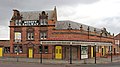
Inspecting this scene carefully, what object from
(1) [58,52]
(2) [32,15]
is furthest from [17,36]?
(1) [58,52]

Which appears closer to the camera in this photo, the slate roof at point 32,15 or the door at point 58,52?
the door at point 58,52

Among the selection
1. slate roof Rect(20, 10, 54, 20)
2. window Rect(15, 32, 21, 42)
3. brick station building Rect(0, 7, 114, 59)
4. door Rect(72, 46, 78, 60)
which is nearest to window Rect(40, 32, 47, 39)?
brick station building Rect(0, 7, 114, 59)

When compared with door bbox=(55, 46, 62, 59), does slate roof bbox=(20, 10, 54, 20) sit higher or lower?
higher

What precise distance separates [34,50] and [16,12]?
1025 cm

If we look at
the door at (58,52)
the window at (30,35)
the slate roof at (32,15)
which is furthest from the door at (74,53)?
the window at (30,35)

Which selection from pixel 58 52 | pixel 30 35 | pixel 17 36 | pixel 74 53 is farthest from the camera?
pixel 17 36

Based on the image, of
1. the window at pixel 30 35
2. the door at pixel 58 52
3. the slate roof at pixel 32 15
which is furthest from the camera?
the slate roof at pixel 32 15

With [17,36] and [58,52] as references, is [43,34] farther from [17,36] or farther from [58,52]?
[17,36]

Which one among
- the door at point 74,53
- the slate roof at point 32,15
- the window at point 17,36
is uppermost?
the slate roof at point 32,15

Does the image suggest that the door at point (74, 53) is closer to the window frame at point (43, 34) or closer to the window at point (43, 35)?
the window frame at point (43, 34)

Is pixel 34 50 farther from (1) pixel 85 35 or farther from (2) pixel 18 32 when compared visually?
(1) pixel 85 35

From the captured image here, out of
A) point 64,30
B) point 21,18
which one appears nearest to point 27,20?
point 21,18

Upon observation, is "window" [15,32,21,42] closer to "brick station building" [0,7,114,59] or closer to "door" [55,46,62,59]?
"brick station building" [0,7,114,59]

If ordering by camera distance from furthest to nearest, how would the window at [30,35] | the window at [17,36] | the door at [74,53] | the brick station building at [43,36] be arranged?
the window at [17,36] → the window at [30,35] → the brick station building at [43,36] → the door at [74,53]
